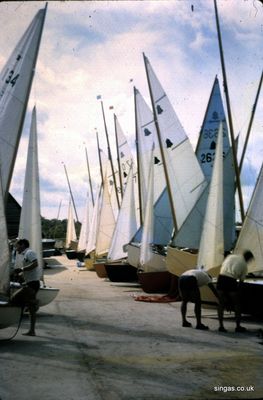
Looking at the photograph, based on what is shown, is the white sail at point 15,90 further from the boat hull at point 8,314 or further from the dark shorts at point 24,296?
the boat hull at point 8,314

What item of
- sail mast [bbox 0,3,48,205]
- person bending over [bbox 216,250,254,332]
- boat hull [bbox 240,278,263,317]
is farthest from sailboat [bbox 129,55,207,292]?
sail mast [bbox 0,3,48,205]

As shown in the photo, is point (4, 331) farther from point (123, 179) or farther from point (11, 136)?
point (123, 179)

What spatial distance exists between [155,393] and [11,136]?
5463 millimetres

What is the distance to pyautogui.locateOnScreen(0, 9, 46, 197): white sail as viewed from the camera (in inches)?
351

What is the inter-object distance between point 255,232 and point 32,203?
222 inches

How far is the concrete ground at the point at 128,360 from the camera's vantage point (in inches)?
217

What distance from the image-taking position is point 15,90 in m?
9.52

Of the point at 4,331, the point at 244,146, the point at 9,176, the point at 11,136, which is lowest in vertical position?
the point at 4,331

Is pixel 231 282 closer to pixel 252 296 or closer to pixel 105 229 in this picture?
pixel 252 296

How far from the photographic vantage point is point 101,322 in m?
10.5

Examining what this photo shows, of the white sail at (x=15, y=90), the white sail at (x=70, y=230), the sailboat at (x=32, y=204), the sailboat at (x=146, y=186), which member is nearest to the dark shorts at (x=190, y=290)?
the sailboat at (x=32, y=204)

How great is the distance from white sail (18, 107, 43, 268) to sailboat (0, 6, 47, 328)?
11.4 ft

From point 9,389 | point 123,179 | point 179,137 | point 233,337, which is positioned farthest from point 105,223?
point 9,389

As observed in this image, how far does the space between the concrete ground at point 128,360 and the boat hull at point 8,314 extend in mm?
379
